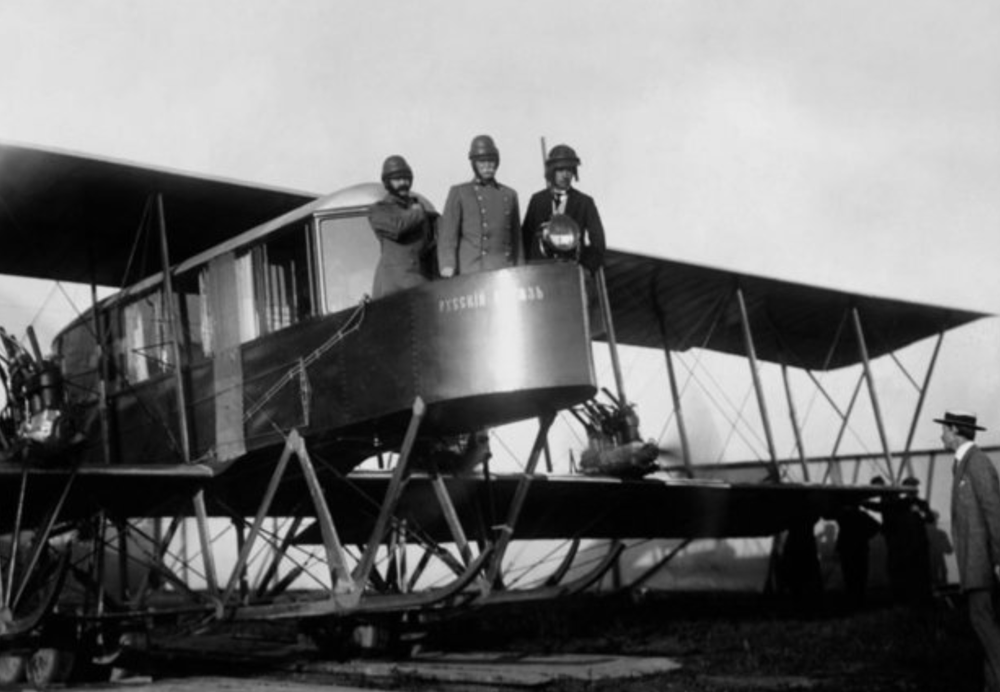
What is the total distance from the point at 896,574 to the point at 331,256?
427 inches

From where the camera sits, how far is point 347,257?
32.3ft

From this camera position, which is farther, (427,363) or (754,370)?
(754,370)

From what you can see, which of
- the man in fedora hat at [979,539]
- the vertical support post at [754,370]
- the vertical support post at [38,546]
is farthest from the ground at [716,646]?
the vertical support post at [38,546]

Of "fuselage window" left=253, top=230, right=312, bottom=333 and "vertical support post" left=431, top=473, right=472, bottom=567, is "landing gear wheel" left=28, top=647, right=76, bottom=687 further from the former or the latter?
"vertical support post" left=431, top=473, right=472, bottom=567

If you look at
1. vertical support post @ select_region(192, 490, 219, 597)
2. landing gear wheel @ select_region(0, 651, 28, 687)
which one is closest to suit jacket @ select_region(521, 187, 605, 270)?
vertical support post @ select_region(192, 490, 219, 597)

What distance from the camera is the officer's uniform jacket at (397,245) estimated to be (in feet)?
30.7

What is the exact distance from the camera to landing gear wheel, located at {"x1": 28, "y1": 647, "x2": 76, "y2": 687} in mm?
11047

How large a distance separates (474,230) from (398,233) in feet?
1.94

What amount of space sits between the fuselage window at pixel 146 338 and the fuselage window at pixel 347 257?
2.56 metres

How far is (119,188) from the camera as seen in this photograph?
11.3 m

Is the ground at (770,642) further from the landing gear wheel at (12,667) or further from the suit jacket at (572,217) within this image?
the landing gear wheel at (12,667)

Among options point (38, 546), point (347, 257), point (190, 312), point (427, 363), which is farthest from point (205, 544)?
point (427, 363)

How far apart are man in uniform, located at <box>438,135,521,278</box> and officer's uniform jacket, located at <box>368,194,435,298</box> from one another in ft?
0.87

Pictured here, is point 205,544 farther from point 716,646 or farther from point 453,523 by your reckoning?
point 716,646
